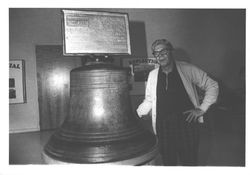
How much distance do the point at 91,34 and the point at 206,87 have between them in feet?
2.51

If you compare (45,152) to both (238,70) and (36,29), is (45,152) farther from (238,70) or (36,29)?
(36,29)

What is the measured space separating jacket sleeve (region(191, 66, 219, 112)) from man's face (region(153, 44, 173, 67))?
20cm

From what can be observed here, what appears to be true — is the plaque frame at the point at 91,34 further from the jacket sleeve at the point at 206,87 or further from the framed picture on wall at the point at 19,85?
the framed picture on wall at the point at 19,85

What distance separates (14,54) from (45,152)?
2.73 metres

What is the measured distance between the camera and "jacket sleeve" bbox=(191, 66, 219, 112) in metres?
1.48

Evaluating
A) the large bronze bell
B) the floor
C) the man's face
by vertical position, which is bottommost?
the floor

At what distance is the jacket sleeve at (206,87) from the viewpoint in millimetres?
1479

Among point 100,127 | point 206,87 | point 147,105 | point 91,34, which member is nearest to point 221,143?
point 206,87

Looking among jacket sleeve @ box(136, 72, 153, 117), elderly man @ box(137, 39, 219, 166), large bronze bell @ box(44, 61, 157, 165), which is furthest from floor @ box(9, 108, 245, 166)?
large bronze bell @ box(44, 61, 157, 165)

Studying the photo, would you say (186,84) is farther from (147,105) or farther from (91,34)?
(91,34)

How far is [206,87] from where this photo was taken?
151cm

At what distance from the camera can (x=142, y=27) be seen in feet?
10.9

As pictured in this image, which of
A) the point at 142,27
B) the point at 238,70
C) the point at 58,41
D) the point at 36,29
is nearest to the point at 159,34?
the point at 142,27

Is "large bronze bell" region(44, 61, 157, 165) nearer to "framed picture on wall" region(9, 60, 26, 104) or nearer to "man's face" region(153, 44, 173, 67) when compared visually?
"man's face" region(153, 44, 173, 67)
